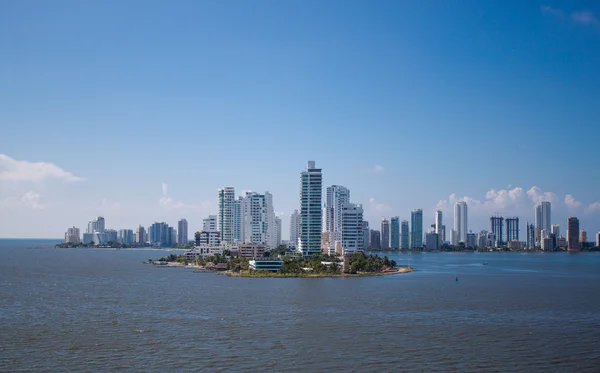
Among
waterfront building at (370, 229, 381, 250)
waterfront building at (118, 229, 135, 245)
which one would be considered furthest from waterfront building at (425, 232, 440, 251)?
waterfront building at (118, 229, 135, 245)

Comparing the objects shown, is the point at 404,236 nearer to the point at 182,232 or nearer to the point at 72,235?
the point at 182,232

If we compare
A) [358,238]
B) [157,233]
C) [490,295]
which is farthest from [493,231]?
[490,295]

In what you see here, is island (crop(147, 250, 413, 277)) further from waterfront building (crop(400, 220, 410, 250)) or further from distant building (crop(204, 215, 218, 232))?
waterfront building (crop(400, 220, 410, 250))

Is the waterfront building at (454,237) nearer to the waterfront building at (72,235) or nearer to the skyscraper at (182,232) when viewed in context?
the skyscraper at (182,232)

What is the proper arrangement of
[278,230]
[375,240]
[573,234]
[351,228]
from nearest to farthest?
[351,228] → [278,230] → [375,240] → [573,234]

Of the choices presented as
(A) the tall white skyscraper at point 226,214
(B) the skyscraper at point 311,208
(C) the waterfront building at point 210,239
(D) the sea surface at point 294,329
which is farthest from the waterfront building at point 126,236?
(D) the sea surface at point 294,329

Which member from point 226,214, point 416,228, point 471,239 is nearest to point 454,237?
point 471,239
